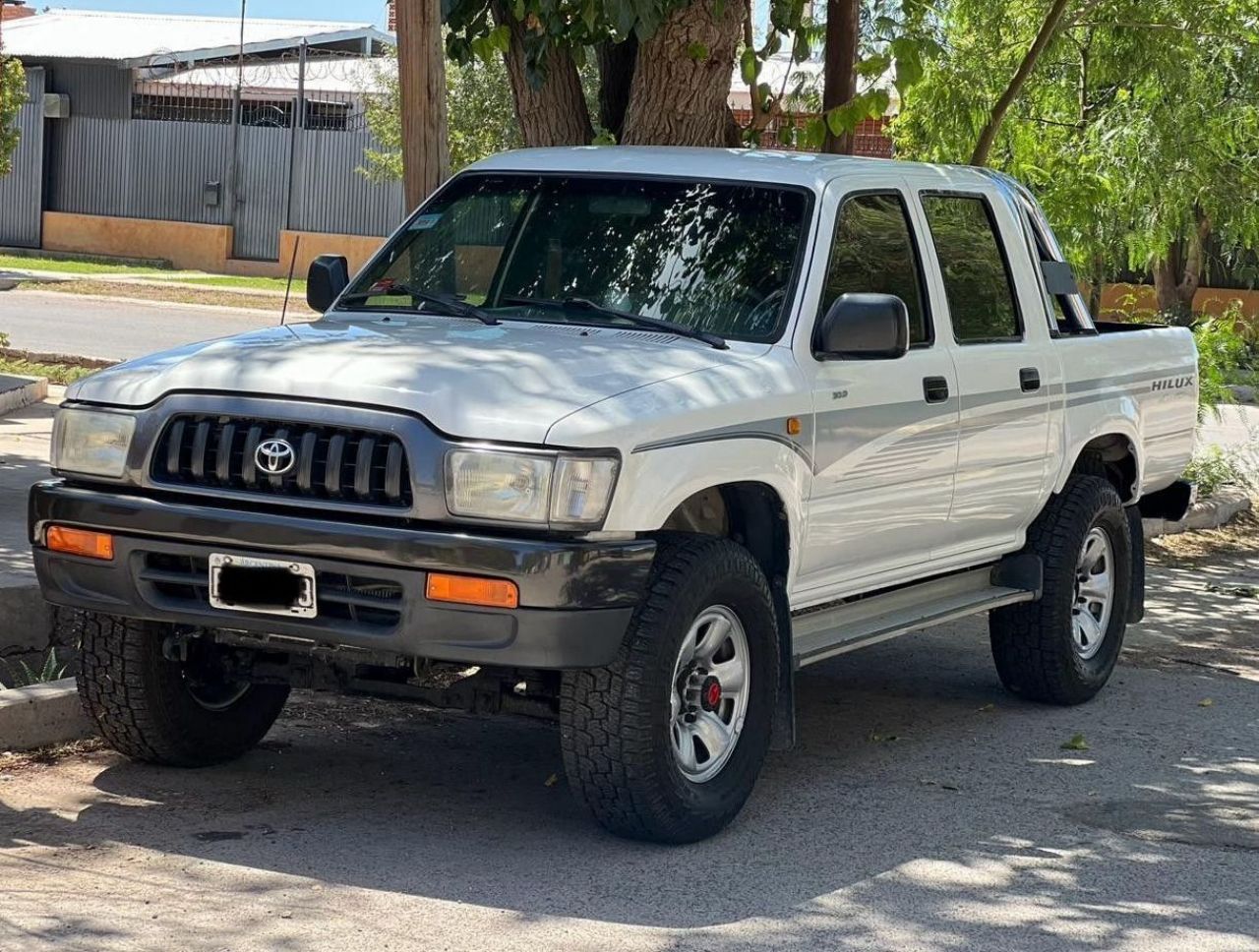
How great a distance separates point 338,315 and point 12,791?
189 centimetres

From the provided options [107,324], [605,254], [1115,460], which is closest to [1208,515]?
[1115,460]

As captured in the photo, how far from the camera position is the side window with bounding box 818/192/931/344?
6.87 m

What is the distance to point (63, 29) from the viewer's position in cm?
3934

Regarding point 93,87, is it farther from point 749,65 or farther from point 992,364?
point 992,364

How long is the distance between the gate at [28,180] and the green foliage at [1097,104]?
22.7 meters

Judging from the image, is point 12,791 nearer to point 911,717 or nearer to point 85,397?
point 85,397

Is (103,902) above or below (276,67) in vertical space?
below

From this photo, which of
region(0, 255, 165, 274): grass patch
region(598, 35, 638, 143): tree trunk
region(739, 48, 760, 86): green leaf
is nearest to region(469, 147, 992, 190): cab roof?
region(739, 48, 760, 86): green leaf

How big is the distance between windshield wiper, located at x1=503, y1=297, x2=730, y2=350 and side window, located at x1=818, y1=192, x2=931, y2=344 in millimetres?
536

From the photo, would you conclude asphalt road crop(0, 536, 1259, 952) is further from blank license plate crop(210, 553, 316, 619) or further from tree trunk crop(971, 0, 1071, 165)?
tree trunk crop(971, 0, 1071, 165)

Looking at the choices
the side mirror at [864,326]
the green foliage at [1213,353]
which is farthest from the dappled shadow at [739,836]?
the green foliage at [1213,353]

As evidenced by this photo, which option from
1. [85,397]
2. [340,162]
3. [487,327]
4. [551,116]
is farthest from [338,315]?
[340,162]

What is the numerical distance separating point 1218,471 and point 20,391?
334 inches

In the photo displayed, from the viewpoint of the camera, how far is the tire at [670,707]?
5.57 meters
